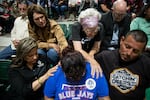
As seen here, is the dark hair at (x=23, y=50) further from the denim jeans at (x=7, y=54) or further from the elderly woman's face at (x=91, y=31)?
the denim jeans at (x=7, y=54)

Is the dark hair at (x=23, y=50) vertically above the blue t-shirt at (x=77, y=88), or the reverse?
the dark hair at (x=23, y=50)

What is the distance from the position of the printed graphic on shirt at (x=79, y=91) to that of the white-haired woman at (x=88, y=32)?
2.20ft

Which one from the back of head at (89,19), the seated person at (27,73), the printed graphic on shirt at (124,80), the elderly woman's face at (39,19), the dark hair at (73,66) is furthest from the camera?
the elderly woman's face at (39,19)

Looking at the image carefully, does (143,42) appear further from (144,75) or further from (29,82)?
(29,82)

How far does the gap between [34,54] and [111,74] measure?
1.95ft

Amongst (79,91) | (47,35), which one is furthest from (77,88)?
(47,35)

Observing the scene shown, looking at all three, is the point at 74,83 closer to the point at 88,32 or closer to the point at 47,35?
the point at 88,32

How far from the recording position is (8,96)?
92.7 inches

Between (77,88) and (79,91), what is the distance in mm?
22

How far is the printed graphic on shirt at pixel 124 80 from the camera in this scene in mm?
1964

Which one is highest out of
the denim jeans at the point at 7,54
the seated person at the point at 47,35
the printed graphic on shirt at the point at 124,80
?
the seated person at the point at 47,35

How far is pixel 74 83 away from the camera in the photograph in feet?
5.65

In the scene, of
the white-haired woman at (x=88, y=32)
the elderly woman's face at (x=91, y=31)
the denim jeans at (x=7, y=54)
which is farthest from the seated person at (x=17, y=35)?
the elderly woman's face at (x=91, y=31)

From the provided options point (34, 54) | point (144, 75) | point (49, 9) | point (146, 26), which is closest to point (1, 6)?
point (49, 9)
